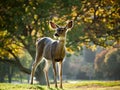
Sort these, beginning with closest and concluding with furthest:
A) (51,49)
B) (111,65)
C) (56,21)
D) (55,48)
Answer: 1. (55,48)
2. (51,49)
3. (56,21)
4. (111,65)

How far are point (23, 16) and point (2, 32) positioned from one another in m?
4.62

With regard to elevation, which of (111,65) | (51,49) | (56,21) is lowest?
(51,49)

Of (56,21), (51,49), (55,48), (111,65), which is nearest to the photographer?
(55,48)

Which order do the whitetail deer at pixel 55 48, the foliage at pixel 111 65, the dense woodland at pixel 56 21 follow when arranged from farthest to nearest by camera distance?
the foliage at pixel 111 65
the dense woodland at pixel 56 21
the whitetail deer at pixel 55 48

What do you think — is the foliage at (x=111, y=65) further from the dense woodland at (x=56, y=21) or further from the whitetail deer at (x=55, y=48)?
the whitetail deer at (x=55, y=48)

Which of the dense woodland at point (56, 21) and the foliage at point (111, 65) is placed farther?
the foliage at point (111, 65)

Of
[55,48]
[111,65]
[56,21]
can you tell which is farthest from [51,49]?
[111,65]

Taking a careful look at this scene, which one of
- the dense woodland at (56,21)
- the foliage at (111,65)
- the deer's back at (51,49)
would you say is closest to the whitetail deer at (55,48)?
the deer's back at (51,49)

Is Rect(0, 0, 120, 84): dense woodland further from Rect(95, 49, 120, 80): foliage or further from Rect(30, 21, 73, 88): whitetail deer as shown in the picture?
Rect(95, 49, 120, 80): foliage

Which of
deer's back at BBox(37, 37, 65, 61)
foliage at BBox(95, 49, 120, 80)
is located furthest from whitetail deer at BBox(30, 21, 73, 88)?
foliage at BBox(95, 49, 120, 80)

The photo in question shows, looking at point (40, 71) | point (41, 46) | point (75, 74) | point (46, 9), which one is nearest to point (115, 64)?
point (75, 74)

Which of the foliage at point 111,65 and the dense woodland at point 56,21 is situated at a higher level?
the dense woodland at point 56,21

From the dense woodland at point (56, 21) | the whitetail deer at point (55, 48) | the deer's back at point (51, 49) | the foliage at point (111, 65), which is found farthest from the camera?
the foliage at point (111, 65)

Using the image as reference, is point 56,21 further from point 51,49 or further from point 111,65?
point 111,65
